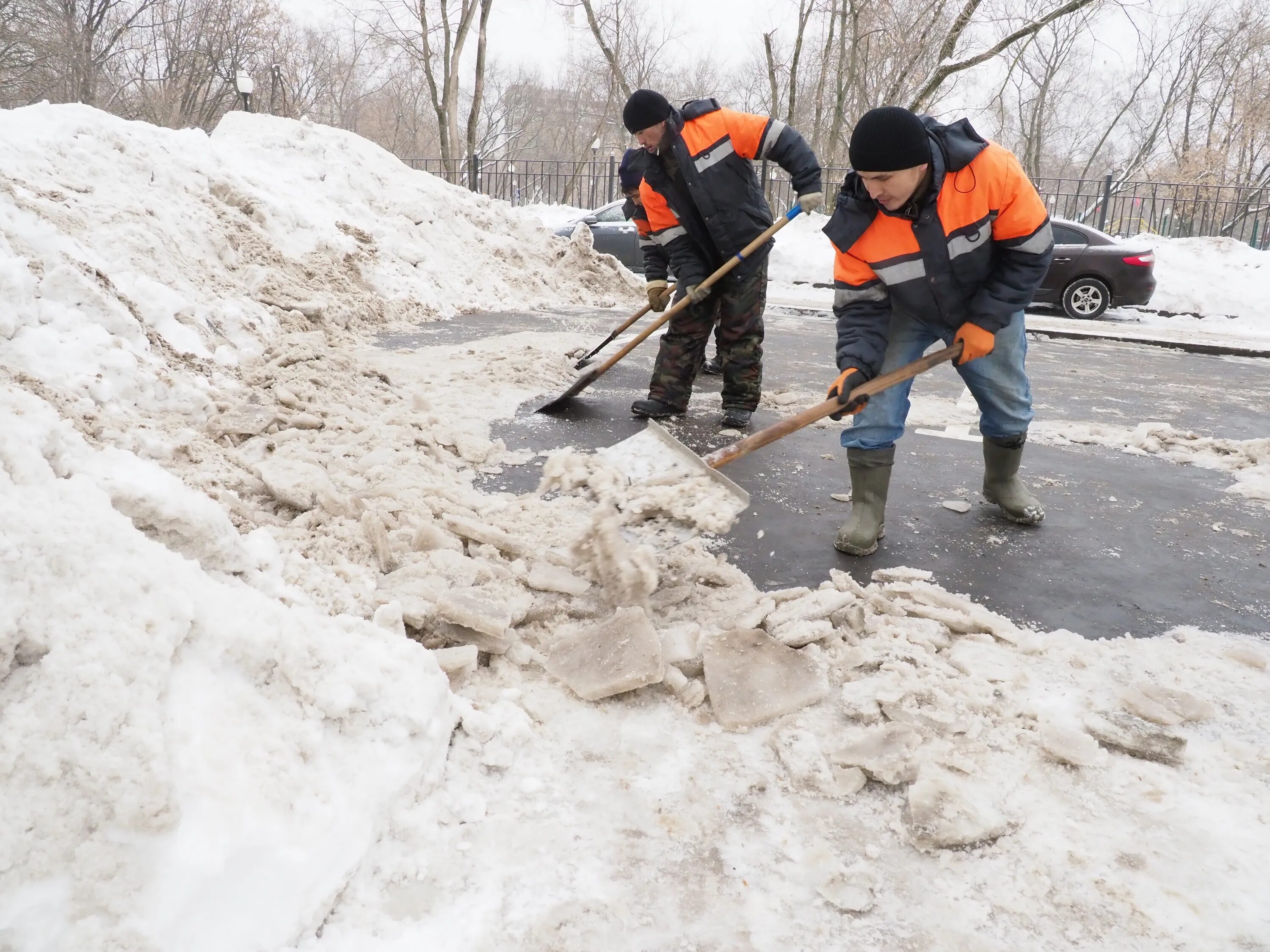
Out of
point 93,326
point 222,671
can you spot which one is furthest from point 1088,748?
point 93,326

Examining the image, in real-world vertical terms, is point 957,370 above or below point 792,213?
below

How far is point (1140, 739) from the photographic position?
6.74ft

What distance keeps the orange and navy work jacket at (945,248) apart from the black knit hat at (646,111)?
61.3 inches

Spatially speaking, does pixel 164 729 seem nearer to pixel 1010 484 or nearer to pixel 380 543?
pixel 380 543

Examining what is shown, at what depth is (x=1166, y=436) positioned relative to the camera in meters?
4.88

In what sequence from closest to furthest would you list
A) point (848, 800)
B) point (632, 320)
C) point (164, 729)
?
1. point (164, 729)
2. point (848, 800)
3. point (632, 320)

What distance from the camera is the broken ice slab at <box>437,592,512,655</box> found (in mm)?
2357

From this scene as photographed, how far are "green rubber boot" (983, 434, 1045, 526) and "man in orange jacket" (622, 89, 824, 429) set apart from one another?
63.6 inches

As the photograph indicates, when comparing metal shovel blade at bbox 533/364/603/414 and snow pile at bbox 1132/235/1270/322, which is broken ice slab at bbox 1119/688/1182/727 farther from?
snow pile at bbox 1132/235/1270/322

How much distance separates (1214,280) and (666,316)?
12408 mm

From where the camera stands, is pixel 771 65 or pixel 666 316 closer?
pixel 666 316

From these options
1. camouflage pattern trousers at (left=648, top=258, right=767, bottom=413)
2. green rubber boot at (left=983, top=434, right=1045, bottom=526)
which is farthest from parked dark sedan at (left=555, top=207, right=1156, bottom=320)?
green rubber boot at (left=983, top=434, right=1045, bottom=526)

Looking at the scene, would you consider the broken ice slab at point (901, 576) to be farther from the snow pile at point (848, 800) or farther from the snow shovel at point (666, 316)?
the snow shovel at point (666, 316)

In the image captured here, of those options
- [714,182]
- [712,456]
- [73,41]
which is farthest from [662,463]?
[73,41]
